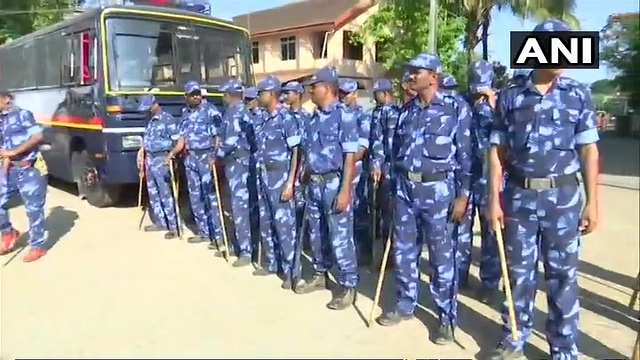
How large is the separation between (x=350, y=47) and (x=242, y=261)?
21.4 m

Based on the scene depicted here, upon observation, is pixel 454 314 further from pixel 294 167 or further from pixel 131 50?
pixel 131 50

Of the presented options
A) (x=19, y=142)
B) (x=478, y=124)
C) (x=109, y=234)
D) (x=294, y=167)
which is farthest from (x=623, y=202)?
(x=19, y=142)

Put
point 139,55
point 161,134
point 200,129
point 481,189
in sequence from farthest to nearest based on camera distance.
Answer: point 139,55 < point 161,134 < point 200,129 < point 481,189

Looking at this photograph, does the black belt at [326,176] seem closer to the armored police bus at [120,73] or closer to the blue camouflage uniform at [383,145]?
the blue camouflage uniform at [383,145]

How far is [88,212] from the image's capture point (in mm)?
8219

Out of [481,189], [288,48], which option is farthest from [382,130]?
[288,48]

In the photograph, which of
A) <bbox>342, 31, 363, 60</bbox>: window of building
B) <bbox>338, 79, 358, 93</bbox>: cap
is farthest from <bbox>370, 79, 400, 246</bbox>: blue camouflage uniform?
<bbox>342, 31, 363, 60</bbox>: window of building

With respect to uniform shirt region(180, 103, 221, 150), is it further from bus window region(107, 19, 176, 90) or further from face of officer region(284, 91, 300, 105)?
bus window region(107, 19, 176, 90)

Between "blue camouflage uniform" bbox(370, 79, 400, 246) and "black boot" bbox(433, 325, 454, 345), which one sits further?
"blue camouflage uniform" bbox(370, 79, 400, 246)

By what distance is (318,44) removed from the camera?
25.9m

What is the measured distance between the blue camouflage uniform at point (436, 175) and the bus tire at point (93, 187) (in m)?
5.66

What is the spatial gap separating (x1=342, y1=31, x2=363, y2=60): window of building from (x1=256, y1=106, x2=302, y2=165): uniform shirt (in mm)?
20909

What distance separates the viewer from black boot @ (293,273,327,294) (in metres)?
4.69

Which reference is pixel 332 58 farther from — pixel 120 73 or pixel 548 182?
pixel 548 182
